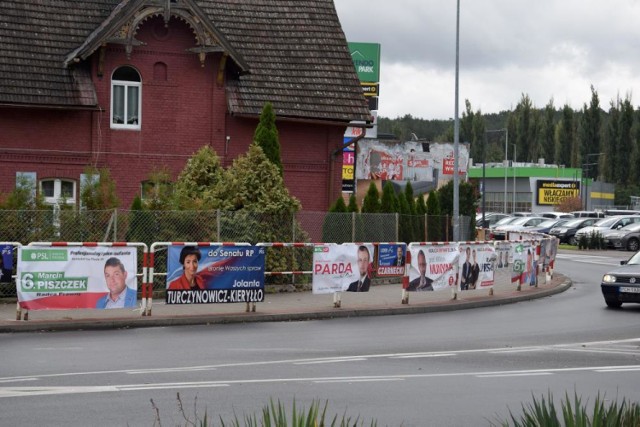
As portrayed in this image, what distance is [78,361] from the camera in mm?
13406

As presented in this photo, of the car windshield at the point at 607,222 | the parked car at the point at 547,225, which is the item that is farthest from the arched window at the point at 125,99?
the parked car at the point at 547,225

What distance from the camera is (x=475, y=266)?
972 inches

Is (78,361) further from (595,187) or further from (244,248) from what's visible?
(595,187)

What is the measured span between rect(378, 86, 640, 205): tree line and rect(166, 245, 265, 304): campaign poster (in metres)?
73.0

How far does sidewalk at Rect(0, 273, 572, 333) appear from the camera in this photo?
59.4 feet

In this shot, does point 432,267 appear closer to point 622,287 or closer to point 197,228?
point 622,287

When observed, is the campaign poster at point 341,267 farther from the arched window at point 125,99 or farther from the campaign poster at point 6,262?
the arched window at point 125,99

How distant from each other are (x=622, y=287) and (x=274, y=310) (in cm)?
788

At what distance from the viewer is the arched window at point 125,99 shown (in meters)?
30.7

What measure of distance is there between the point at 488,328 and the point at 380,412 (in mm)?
9209

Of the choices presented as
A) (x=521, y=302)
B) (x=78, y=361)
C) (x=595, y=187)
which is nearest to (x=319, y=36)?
(x=521, y=302)

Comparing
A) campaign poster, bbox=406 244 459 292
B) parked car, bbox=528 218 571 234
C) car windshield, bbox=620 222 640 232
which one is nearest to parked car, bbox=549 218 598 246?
parked car, bbox=528 218 571 234

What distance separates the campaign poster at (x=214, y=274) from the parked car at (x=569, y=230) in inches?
1585

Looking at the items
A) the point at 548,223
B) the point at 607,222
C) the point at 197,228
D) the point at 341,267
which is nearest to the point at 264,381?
the point at 341,267
